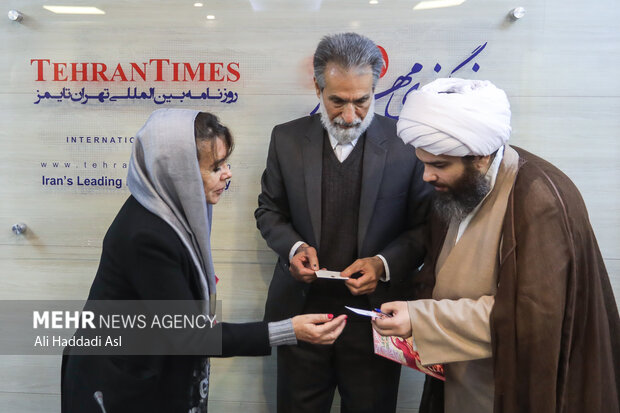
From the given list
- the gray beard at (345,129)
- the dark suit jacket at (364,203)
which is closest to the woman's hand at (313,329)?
the dark suit jacket at (364,203)

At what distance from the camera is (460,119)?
4.99 feet

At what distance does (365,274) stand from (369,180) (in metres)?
0.39

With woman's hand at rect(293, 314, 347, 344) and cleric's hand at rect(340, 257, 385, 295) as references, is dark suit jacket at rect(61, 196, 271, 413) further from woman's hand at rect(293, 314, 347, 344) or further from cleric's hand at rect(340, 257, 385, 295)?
cleric's hand at rect(340, 257, 385, 295)

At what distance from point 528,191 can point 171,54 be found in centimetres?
204

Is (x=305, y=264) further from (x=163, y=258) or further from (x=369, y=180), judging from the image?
(x=163, y=258)

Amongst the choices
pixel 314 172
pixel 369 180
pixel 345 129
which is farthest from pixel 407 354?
pixel 345 129

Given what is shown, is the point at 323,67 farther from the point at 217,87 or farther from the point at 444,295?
the point at 444,295

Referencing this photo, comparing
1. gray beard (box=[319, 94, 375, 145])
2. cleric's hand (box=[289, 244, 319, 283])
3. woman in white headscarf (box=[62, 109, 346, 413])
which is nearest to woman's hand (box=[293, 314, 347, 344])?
woman in white headscarf (box=[62, 109, 346, 413])

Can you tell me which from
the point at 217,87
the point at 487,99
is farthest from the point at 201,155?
the point at 217,87

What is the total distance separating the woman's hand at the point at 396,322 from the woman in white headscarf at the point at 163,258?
0.30m

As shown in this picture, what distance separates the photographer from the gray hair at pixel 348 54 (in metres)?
2.03

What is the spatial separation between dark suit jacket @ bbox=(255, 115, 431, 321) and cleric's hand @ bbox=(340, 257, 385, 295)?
6cm

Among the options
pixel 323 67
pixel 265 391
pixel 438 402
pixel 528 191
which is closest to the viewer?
pixel 528 191

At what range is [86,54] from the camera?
2.76 m
